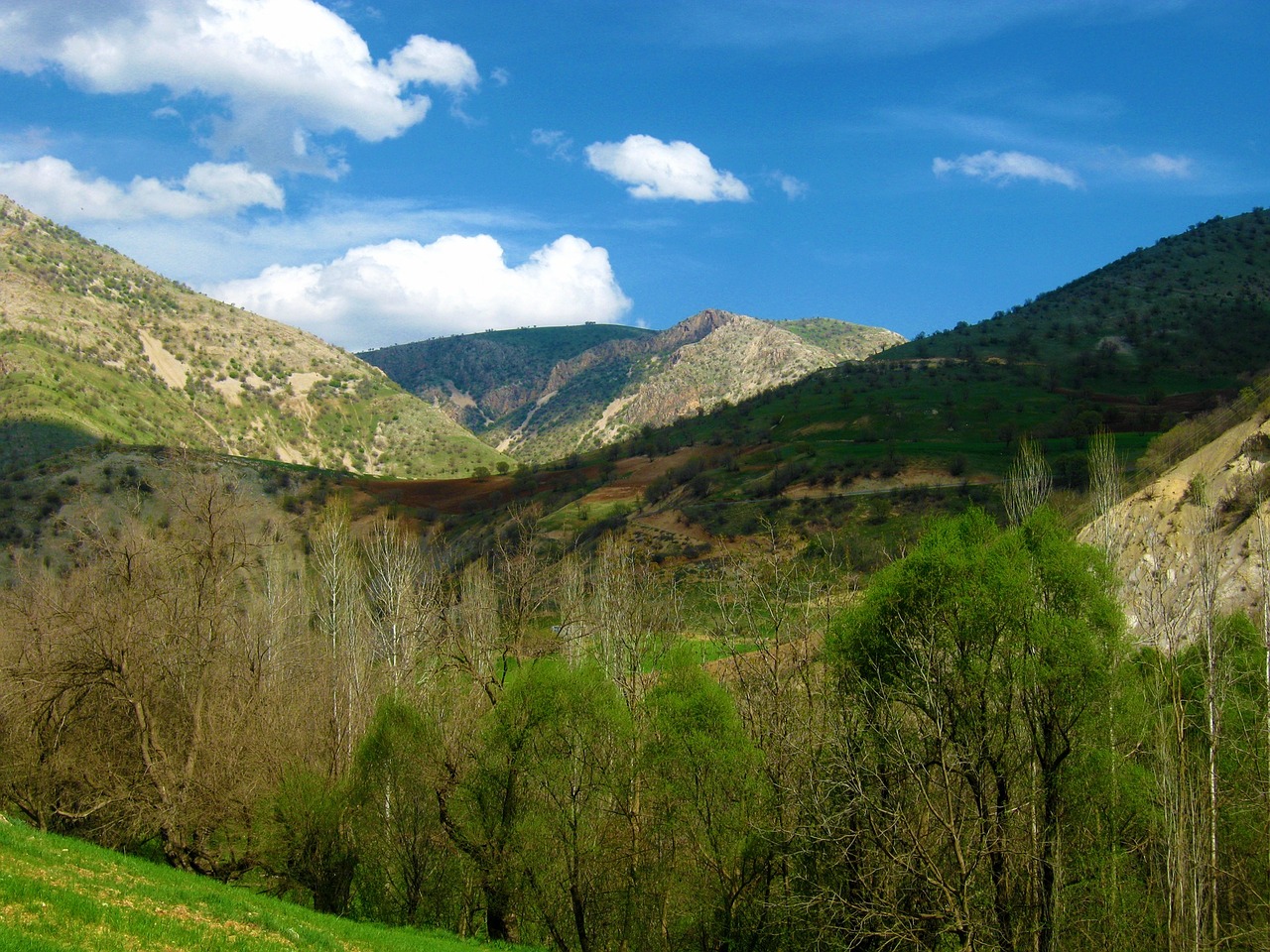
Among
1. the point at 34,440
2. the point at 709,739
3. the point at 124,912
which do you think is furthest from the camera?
the point at 34,440

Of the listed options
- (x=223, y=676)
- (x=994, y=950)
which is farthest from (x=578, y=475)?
(x=994, y=950)

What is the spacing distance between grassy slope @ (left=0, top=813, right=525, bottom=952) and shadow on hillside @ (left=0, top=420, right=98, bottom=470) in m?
116

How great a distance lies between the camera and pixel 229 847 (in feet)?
106

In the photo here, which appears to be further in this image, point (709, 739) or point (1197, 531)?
point (1197, 531)

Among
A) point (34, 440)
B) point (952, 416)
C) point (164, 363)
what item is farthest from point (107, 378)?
point (952, 416)

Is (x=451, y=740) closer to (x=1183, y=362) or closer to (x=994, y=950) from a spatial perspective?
(x=994, y=950)

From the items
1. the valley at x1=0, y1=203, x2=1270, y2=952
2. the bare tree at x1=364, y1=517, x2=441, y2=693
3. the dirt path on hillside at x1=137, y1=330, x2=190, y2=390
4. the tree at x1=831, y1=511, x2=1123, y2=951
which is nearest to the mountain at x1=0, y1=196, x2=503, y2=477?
the dirt path on hillside at x1=137, y1=330, x2=190, y2=390

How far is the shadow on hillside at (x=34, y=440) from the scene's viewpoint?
122625 mm

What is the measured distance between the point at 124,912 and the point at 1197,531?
109 ft

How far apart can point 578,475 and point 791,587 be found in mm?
108077

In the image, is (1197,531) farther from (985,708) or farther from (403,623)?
(403,623)

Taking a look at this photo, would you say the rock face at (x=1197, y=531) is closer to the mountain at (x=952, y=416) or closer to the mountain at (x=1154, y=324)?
the mountain at (x=952, y=416)

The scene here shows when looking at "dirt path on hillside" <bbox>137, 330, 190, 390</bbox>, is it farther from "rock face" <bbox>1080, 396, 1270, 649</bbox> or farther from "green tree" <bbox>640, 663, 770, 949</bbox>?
"rock face" <bbox>1080, 396, 1270, 649</bbox>

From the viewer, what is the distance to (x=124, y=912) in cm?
1628
